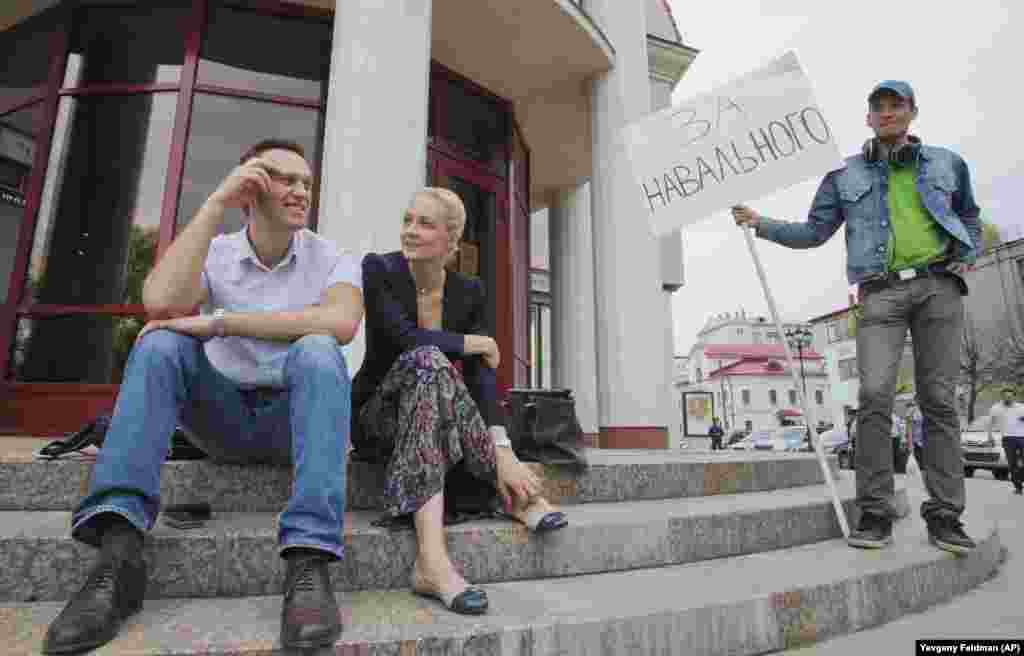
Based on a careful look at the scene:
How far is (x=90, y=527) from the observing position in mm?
1560

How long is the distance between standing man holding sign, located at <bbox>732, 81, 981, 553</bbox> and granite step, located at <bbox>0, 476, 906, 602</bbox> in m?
0.51

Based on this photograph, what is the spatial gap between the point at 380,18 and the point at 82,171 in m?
3.24

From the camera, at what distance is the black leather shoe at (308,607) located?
1.40m

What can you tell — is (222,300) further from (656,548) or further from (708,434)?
(708,434)

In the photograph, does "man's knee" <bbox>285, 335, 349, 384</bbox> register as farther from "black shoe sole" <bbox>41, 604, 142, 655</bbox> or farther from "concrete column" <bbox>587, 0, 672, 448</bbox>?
"concrete column" <bbox>587, 0, 672, 448</bbox>

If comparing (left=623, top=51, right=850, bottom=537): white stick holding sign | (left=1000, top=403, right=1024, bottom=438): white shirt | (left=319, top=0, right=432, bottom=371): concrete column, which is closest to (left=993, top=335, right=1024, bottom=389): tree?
(left=1000, top=403, right=1024, bottom=438): white shirt

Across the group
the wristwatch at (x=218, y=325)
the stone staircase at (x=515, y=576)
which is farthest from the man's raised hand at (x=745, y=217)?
the wristwatch at (x=218, y=325)

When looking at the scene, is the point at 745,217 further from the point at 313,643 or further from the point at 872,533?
the point at 313,643

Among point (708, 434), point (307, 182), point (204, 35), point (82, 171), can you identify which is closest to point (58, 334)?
point (82, 171)

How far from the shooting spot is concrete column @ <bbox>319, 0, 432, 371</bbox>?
14.0 ft

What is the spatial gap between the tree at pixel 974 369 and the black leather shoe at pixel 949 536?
33.3 metres

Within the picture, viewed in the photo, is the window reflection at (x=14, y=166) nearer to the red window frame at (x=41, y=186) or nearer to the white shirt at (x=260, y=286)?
the red window frame at (x=41, y=186)

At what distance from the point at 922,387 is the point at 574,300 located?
20.4 ft

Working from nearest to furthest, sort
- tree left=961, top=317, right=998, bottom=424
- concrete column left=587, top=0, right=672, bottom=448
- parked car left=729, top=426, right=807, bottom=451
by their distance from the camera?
concrete column left=587, top=0, right=672, bottom=448
parked car left=729, top=426, right=807, bottom=451
tree left=961, top=317, right=998, bottom=424
